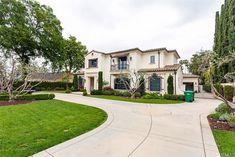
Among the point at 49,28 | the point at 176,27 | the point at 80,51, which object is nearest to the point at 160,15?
the point at 176,27

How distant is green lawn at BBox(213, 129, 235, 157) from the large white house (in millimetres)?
12827

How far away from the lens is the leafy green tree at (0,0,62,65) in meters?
21.2

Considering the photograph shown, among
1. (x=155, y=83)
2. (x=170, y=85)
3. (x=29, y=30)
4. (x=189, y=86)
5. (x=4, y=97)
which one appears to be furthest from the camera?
(x=189, y=86)

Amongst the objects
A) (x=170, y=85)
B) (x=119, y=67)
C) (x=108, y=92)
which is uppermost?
(x=119, y=67)

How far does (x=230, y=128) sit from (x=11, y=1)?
2961 cm

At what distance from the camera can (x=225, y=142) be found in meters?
4.29

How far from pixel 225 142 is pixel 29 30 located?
27604 millimetres

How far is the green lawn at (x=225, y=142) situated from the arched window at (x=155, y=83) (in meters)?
13.5

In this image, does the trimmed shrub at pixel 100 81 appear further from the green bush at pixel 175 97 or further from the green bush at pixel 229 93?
the green bush at pixel 229 93

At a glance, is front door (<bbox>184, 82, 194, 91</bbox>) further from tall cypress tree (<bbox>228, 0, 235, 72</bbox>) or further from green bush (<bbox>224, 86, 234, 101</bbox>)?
green bush (<bbox>224, 86, 234, 101</bbox>)

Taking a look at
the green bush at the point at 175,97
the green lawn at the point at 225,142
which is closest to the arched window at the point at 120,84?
the green bush at the point at 175,97

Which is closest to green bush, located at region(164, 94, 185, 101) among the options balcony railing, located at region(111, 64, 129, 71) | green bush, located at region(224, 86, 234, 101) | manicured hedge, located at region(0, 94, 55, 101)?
green bush, located at region(224, 86, 234, 101)

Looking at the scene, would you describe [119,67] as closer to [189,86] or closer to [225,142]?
[189,86]

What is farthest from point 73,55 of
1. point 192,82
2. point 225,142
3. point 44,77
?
point 225,142
